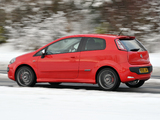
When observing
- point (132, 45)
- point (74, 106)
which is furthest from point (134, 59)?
point (74, 106)

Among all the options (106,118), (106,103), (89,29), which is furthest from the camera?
(89,29)

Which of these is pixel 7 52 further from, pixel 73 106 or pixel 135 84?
pixel 73 106

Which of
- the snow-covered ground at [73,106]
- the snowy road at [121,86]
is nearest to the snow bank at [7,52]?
the snowy road at [121,86]

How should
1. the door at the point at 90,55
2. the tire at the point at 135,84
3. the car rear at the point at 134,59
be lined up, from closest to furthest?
1. the car rear at the point at 134,59
2. the door at the point at 90,55
3. the tire at the point at 135,84

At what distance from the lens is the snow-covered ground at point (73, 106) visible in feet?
17.7

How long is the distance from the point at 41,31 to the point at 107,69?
11.7 meters

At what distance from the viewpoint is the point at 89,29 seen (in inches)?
801

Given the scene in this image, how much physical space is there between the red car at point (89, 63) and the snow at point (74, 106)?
1.19m

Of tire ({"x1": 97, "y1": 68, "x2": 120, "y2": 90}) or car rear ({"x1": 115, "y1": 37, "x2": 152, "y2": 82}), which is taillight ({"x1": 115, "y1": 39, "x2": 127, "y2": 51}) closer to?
car rear ({"x1": 115, "y1": 37, "x2": 152, "y2": 82})

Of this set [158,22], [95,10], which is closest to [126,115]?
[158,22]

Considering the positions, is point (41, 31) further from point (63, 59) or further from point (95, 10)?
point (63, 59)

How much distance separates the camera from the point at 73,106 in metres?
6.18

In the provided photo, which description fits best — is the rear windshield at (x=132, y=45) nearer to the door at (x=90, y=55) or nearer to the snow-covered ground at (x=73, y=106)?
the door at (x=90, y=55)

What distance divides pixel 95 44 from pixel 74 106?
3064mm
